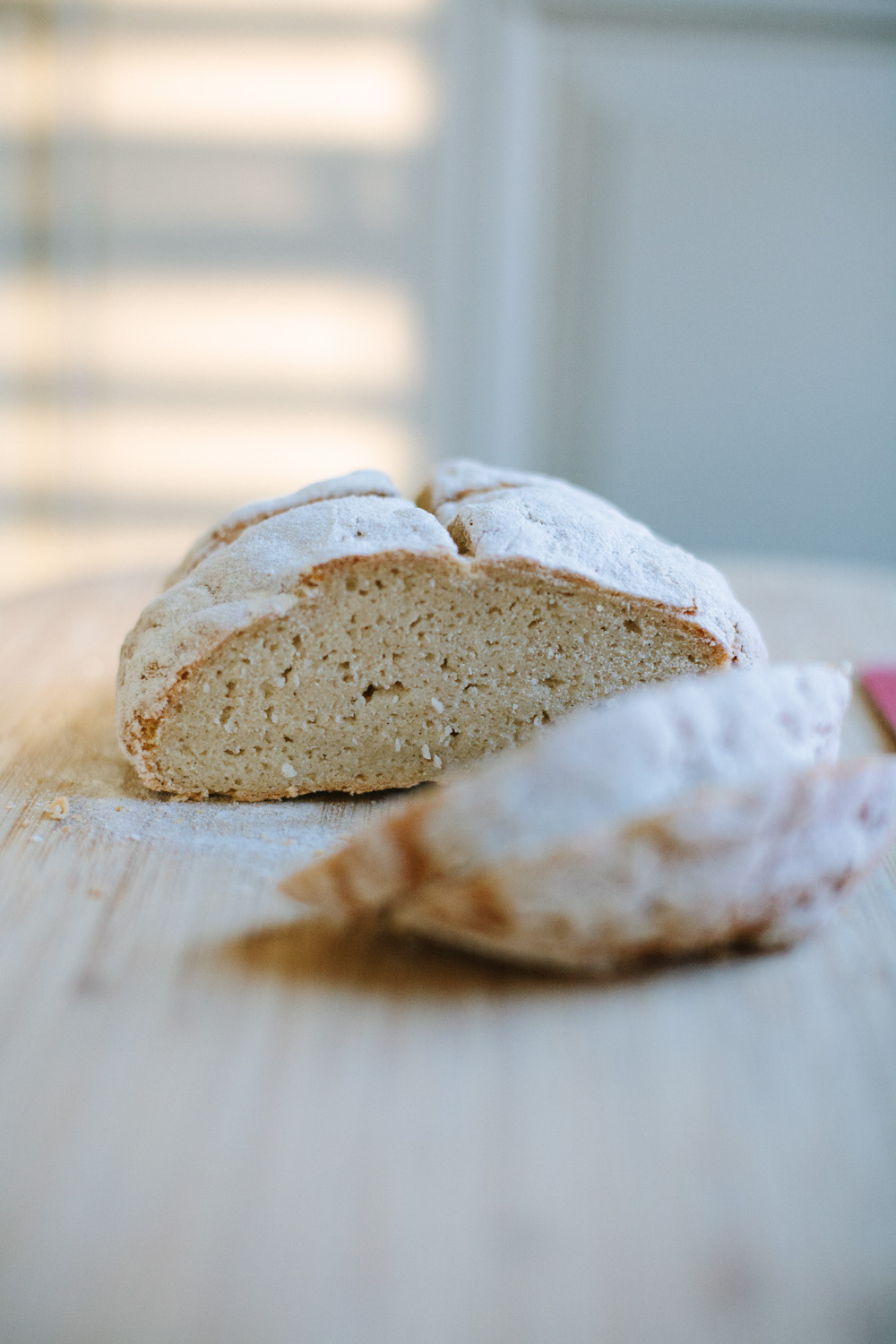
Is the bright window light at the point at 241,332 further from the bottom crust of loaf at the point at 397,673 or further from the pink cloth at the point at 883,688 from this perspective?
the bottom crust of loaf at the point at 397,673

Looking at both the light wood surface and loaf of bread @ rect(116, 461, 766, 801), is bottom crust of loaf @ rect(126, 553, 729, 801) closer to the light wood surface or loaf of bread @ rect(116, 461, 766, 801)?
loaf of bread @ rect(116, 461, 766, 801)

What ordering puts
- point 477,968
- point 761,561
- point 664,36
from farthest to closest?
point 664,36, point 761,561, point 477,968

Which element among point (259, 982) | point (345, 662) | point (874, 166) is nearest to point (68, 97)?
point (874, 166)

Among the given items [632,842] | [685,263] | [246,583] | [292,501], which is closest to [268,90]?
[685,263]

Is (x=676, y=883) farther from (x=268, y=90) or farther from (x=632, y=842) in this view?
(x=268, y=90)

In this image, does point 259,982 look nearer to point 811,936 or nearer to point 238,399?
point 811,936

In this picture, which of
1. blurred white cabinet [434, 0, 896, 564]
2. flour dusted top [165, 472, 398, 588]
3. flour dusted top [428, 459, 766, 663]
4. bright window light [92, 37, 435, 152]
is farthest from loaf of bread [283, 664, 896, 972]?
bright window light [92, 37, 435, 152]
